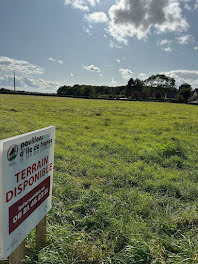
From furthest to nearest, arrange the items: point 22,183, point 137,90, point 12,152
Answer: point 137,90 → point 22,183 → point 12,152

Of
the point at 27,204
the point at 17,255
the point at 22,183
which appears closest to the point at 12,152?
the point at 22,183

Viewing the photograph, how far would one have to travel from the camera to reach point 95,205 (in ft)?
10.2

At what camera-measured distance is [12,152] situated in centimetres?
141

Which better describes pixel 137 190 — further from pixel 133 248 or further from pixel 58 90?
pixel 58 90

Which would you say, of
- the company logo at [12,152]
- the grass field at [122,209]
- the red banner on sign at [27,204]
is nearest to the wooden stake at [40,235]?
the grass field at [122,209]

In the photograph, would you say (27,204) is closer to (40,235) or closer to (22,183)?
(22,183)

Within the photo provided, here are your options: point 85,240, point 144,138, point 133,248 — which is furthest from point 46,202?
point 144,138

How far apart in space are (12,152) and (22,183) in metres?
0.34

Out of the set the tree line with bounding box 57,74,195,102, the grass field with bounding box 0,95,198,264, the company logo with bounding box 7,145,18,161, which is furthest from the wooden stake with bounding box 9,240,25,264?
the tree line with bounding box 57,74,195,102

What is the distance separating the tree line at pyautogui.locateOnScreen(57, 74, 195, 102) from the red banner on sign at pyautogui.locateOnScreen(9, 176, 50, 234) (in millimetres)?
54945

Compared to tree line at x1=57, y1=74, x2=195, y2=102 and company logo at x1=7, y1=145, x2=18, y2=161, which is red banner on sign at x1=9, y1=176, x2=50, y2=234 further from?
tree line at x1=57, y1=74, x2=195, y2=102

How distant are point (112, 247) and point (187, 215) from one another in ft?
4.70

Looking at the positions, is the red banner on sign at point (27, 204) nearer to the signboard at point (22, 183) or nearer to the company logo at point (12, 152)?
the signboard at point (22, 183)

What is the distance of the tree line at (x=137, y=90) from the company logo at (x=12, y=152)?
55.4 meters
